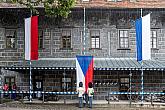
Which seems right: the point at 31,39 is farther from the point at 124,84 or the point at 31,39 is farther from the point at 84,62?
the point at 124,84

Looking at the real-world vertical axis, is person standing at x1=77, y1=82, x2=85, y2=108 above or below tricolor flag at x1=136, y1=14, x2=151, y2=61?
below

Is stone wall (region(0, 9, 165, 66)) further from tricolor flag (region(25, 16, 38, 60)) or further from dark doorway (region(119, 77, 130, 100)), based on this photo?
tricolor flag (region(25, 16, 38, 60))

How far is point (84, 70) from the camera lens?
23.8m

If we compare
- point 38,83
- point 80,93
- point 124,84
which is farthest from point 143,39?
point 38,83

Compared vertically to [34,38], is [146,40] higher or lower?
lower

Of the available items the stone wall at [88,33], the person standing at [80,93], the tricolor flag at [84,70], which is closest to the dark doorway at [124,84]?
the stone wall at [88,33]

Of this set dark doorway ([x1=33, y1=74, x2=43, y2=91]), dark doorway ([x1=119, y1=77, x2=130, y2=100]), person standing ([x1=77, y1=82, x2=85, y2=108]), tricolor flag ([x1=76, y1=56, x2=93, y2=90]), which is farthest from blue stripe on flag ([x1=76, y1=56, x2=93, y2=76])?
dark doorway ([x1=33, y1=74, x2=43, y2=91])

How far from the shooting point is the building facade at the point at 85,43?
99.0 ft

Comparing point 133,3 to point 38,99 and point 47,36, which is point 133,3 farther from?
point 38,99

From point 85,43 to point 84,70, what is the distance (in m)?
7.05

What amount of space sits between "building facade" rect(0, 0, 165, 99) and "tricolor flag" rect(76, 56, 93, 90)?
6211 mm

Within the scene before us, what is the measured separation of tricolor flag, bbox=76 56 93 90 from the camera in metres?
23.7

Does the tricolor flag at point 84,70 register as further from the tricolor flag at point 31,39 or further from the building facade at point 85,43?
the building facade at point 85,43

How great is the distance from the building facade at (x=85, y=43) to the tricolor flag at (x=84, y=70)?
6.21m
